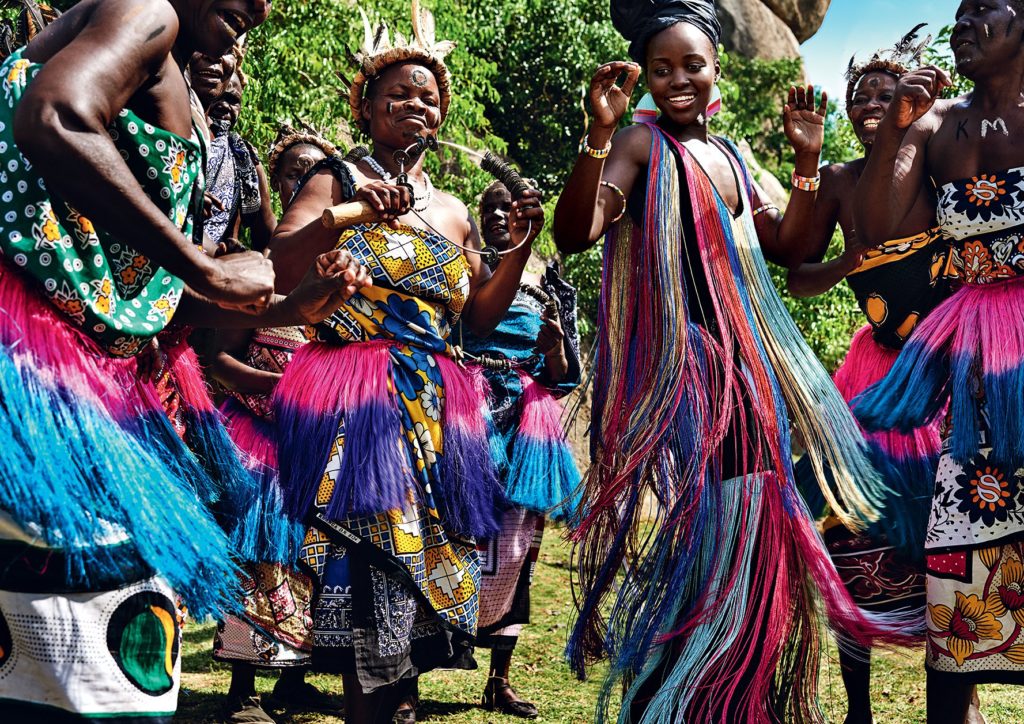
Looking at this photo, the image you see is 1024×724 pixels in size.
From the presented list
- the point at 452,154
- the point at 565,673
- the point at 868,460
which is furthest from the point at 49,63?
the point at 452,154

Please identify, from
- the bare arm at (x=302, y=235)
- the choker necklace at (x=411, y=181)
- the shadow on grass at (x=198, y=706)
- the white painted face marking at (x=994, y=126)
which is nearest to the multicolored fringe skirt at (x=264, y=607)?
the shadow on grass at (x=198, y=706)

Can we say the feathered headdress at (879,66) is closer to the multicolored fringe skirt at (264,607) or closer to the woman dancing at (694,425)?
the woman dancing at (694,425)

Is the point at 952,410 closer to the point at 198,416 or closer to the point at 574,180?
the point at 574,180

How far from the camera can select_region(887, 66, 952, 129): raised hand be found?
3.24m

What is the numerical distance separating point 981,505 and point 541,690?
2.50m

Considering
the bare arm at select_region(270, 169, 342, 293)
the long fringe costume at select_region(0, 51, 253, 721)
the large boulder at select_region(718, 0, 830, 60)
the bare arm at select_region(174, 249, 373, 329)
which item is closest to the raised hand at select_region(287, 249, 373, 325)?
the bare arm at select_region(174, 249, 373, 329)

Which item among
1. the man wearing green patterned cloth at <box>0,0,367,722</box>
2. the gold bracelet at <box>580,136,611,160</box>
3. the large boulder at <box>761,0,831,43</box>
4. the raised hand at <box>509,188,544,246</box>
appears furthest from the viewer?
the large boulder at <box>761,0,831,43</box>

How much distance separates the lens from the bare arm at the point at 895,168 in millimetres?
3291

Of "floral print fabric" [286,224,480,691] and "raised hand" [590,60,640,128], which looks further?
"floral print fabric" [286,224,480,691]

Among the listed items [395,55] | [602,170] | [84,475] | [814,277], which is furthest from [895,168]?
[84,475]

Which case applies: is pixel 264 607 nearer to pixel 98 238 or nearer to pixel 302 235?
pixel 302 235

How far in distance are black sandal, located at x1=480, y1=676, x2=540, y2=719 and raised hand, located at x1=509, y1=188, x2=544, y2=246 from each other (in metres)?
2.19

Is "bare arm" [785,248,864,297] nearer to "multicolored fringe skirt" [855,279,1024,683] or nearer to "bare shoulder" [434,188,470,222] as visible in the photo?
"multicolored fringe skirt" [855,279,1024,683]

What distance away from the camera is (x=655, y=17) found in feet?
11.3
